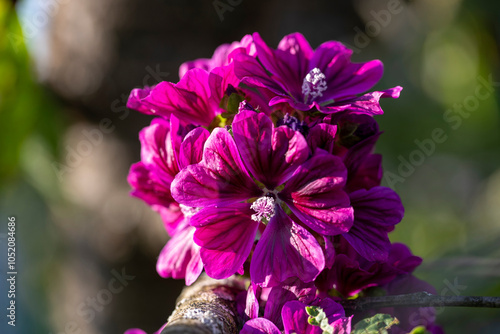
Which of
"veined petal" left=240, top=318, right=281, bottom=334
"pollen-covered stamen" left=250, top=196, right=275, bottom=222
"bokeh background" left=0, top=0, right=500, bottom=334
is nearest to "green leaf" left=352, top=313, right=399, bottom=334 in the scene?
"veined petal" left=240, top=318, right=281, bottom=334

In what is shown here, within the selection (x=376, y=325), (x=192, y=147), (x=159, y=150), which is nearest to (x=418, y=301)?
(x=376, y=325)

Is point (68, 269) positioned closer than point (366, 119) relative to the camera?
No

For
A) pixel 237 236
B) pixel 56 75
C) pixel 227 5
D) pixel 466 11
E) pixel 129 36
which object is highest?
pixel 466 11

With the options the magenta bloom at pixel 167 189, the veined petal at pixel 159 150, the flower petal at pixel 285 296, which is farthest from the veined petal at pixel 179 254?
the flower petal at pixel 285 296

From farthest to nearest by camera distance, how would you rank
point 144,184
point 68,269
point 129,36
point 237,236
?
point 68,269 < point 129,36 < point 144,184 < point 237,236

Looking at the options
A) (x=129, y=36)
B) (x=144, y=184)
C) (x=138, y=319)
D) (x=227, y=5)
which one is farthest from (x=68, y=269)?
(x=144, y=184)

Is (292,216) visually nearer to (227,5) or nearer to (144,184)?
(144,184)

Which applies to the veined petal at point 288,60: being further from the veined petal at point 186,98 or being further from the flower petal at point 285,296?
the flower petal at point 285,296
